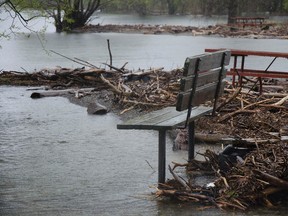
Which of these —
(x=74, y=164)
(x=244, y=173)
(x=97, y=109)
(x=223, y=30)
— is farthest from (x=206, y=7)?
(x=244, y=173)

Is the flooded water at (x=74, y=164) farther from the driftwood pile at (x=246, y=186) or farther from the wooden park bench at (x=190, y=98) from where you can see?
the wooden park bench at (x=190, y=98)

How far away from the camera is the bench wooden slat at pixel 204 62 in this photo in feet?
21.8

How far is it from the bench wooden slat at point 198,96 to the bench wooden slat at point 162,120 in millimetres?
158

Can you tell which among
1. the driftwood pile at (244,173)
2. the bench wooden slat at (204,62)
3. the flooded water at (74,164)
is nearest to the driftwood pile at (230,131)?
the driftwood pile at (244,173)

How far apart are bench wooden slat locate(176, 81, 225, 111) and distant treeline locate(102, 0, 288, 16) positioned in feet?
182

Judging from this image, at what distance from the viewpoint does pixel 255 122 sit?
354 inches

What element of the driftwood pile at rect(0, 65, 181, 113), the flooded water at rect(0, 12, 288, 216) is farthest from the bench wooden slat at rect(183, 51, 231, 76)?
the driftwood pile at rect(0, 65, 181, 113)

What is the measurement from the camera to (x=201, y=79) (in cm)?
719

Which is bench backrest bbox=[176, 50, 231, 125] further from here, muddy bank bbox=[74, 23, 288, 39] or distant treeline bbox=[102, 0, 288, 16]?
distant treeline bbox=[102, 0, 288, 16]

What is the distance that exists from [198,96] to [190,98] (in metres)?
0.25

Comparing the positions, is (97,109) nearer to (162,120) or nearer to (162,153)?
(162,120)

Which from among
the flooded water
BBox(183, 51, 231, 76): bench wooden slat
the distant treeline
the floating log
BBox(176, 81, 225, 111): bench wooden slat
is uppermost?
BBox(183, 51, 231, 76): bench wooden slat

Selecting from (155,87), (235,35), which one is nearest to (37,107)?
(155,87)

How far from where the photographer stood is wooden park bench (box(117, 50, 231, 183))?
6.66 m
